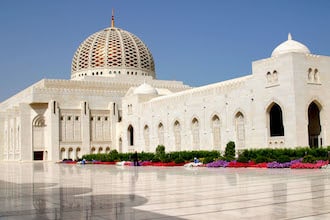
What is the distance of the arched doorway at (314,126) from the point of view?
25.5m

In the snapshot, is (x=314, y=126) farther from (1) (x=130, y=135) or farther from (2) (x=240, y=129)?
(1) (x=130, y=135)

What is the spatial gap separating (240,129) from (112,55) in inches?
962

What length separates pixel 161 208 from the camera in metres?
7.02

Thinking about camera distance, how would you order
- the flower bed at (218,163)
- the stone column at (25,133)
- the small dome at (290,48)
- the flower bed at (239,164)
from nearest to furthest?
the flower bed at (239,164), the flower bed at (218,163), the small dome at (290,48), the stone column at (25,133)

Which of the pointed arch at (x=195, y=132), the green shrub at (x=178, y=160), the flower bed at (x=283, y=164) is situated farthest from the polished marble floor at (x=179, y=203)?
the pointed arch at (x=195, y=132)

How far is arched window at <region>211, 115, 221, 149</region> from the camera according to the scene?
93.8 ft

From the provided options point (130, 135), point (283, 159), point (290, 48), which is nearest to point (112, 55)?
point (130, 135)

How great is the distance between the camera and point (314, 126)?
85.9 feet

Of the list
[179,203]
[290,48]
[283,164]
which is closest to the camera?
[179,203]

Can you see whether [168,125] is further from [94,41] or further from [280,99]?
[94,41]

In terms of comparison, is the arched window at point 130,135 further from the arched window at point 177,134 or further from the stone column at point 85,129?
the arched window at point 177,134

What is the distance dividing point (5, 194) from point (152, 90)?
95.1ft

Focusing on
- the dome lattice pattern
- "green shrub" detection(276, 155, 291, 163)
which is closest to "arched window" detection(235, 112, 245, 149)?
"green shrub" detection(276, 155, 291, 163)

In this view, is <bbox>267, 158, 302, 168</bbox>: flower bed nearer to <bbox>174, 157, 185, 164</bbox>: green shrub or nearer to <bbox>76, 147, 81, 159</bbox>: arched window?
<bbox>174, 157, 185, 164</bbox>: green shrub
